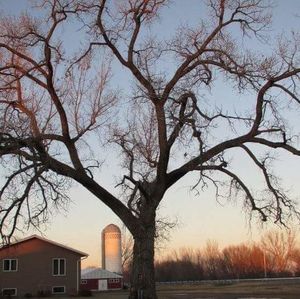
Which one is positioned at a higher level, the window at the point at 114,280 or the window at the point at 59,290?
the window at the point at 114,280

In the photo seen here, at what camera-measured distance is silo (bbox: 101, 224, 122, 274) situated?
280 feet

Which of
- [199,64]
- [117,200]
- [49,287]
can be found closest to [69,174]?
[117,200]

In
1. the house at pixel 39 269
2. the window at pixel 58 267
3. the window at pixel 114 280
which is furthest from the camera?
the window at pixel 114 280

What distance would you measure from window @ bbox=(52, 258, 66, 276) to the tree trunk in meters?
41.2

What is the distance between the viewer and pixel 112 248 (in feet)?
282

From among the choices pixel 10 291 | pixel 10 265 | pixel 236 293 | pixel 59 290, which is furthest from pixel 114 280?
pixel 236 293

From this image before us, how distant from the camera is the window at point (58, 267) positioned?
61350mm

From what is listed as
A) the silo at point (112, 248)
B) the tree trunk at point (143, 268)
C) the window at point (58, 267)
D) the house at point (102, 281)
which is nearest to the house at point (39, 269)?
the window at point (58, 267)

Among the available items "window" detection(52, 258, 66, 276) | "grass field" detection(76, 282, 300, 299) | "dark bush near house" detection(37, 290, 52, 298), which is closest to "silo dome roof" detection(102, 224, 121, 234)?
"grass field" detection(76, 282, 300, 299)

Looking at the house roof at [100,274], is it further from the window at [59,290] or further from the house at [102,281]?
the window at [59,290]

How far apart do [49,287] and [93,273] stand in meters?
23.0

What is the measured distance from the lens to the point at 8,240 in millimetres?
21328

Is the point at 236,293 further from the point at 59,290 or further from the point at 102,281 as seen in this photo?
the point at 102,281

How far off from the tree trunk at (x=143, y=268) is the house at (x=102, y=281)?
6111 cm
